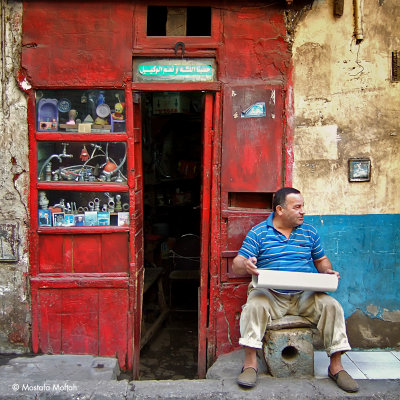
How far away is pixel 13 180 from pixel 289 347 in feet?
9.16

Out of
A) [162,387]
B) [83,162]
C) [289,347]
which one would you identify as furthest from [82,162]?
[289,347]

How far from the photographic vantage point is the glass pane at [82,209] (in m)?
4.25

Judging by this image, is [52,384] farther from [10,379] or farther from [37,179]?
[37,179]

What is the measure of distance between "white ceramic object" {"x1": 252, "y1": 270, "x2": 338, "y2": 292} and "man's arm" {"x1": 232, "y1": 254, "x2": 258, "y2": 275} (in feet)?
0.21

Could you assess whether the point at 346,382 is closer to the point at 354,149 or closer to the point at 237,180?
the point at 237,180

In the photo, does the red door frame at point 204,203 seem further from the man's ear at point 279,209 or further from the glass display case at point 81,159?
the man's ear at point 279,209

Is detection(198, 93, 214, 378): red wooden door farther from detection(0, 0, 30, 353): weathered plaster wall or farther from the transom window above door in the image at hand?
detection(0, 0, 30, 353): weathered plaster wall

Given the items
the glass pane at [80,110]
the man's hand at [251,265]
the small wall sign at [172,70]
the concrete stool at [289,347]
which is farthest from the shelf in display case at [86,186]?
the concrete stool at [289,347]

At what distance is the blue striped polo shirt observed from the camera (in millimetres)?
3799

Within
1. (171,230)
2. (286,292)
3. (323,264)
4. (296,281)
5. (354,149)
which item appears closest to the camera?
(296,281)

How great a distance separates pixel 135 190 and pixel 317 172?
1671 mm

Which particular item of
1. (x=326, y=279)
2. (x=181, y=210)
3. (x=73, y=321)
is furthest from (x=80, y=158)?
(x=181, y=210)

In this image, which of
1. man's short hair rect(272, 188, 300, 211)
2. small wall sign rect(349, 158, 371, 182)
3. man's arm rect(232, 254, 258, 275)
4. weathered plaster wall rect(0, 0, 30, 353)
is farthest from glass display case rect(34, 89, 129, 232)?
small wall sign rect(349, 158, 371, 182)

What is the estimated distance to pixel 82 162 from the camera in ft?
14.0
